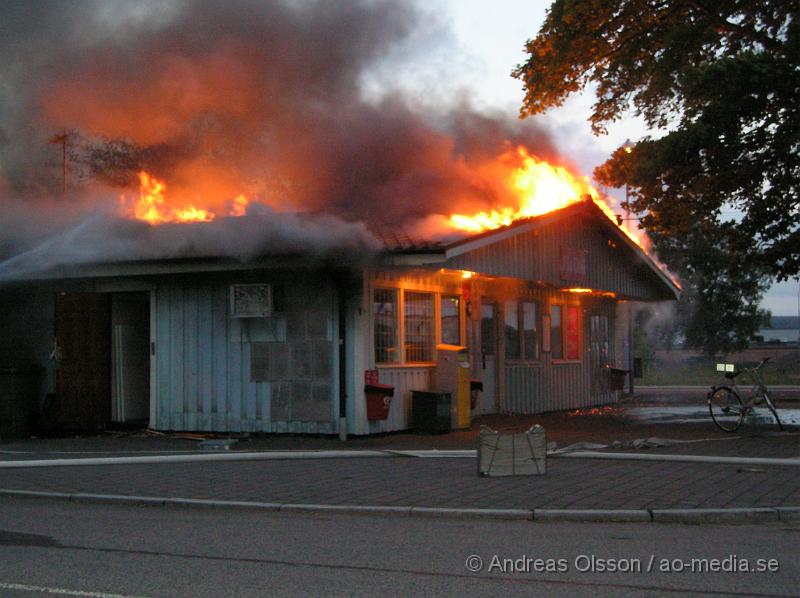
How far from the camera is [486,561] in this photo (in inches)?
264

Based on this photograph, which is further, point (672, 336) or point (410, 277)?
point (672, 336)

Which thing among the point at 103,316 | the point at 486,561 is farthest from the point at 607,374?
the point at 486,561

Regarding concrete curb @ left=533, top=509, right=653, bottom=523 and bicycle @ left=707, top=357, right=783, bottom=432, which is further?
bicycle @ left=707, top=357, right=783, bottom=432

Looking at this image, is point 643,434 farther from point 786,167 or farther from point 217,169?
point 217,169

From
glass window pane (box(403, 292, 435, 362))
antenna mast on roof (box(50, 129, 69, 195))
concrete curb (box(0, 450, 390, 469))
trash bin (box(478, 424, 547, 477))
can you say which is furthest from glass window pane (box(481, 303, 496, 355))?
antenna mast on roof (box(50, 129, 69, 195))

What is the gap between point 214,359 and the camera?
1638 centimetres

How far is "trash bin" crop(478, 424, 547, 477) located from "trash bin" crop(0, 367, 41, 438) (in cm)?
953

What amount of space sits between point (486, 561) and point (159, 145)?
1419 cm

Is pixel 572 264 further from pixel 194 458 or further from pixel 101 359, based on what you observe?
pixel 194 458

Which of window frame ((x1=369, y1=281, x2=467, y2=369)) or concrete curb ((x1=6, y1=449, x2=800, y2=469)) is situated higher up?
window frame ((x1=369, y1=281, x2=467, y2=369))

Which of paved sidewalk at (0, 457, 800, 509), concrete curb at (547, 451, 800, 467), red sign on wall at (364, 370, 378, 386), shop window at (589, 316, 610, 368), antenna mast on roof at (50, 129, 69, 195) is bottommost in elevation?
paved sidewalk at (0, 457, 800, 509)

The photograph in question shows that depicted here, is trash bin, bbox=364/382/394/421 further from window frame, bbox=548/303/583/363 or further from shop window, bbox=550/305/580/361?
shop window, bbox=550/305/580/361

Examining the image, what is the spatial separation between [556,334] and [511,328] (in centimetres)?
230

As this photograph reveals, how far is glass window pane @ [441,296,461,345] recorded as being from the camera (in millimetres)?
17938
